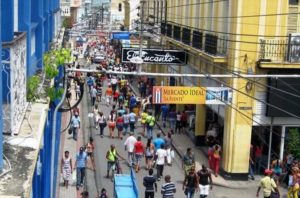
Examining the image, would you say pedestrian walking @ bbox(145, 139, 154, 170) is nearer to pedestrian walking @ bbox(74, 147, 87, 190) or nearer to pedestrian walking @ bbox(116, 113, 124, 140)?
pedestrian walking @ bbox(74, 147, 87, 190)

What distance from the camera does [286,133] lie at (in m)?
21.8

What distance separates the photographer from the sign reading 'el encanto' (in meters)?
19.8

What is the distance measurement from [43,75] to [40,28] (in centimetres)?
174

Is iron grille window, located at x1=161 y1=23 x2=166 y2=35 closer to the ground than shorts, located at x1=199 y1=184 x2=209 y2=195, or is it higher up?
higher up

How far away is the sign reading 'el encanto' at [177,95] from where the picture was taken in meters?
19.8

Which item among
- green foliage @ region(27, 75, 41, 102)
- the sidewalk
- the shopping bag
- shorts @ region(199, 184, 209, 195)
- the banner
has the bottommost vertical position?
the sidewalk

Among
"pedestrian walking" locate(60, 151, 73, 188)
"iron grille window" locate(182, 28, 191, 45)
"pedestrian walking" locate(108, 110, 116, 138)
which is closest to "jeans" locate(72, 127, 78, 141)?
"pedestrian walking" locate(108, 110, 116, 138)

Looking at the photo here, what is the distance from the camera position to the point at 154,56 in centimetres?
2045

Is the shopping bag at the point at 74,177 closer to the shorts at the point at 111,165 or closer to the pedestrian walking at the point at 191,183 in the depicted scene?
the shorts at the point at 111,165

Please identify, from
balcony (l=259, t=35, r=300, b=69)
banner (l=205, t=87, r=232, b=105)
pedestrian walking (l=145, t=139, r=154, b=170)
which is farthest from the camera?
pedestrian walking (l=145, t=139, r=154, b=170)

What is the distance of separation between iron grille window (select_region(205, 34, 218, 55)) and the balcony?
2.76 meters

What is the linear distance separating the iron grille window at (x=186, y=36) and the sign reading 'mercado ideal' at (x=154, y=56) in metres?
4.56

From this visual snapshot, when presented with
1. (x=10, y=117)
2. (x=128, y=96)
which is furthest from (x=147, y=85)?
(x=10, y=117)

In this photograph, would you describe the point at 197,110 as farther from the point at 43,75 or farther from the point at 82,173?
the point at 43,75
